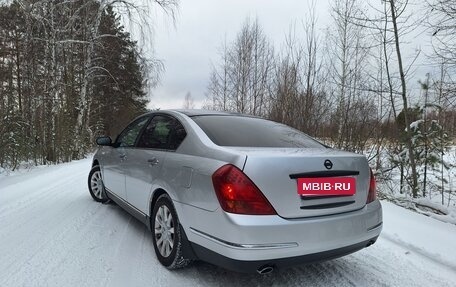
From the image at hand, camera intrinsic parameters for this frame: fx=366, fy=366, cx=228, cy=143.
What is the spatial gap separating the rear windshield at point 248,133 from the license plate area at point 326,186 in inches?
21.9

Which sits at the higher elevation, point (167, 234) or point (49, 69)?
point (49, 69)

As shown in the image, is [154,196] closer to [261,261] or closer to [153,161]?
[153,161]

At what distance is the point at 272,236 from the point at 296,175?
0.47 m

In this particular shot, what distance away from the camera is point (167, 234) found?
3287 mm

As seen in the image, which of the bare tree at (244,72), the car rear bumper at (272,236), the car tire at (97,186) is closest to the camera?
the car rear bumper at (272,236)

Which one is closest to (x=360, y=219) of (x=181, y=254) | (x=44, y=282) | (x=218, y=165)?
(x=218, y=165)

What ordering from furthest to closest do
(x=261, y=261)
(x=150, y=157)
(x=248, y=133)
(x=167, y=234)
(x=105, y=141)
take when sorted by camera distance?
(x=105, y=141), (x=150, y=157), (x=248, y=133), (x=167, y=234), (x=261, y=261)

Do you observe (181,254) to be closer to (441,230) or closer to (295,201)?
(295,201)

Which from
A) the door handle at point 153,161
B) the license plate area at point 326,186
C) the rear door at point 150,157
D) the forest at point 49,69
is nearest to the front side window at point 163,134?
the rear door at point 150,157

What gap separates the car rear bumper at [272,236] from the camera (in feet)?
8.05

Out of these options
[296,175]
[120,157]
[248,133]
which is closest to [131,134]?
[120,157]

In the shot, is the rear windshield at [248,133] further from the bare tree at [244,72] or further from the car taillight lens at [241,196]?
the bare tree at [244,72]

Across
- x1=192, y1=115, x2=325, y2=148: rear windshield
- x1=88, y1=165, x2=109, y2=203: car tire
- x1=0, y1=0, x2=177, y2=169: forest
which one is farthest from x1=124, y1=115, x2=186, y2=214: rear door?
x1=0, y1=0, x2=177, y2=169: forest

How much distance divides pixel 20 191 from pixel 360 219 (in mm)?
6201
